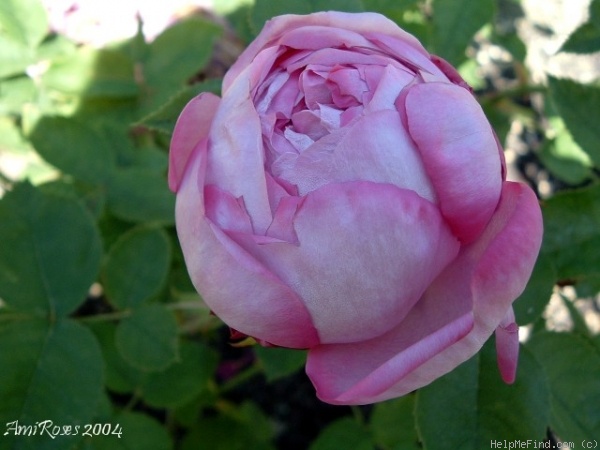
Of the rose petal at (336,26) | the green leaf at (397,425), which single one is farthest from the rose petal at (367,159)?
the green leaf at (397,425)

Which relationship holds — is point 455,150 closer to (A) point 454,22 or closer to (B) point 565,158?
(A) point 454,22

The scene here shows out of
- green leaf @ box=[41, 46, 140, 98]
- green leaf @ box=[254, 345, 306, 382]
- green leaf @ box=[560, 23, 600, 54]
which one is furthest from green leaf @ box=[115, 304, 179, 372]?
green leaf @ box=[560, 23, 600, 54]

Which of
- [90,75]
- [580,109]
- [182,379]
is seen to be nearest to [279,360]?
[182,379]

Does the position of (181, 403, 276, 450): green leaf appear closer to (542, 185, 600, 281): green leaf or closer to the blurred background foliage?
the blurred background foliage

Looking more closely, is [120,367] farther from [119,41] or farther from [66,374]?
[119,41]

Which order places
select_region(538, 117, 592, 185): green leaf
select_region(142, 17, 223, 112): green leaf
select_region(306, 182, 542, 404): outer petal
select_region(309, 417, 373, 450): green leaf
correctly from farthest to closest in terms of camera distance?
select_region(538, 117, 592, 185): green leaf, select_region(142, 17, 223, 112): green leaf, select_region(309, 417, 373, 450): green leaf, select_region(306, 182, 542, 404): outer petal

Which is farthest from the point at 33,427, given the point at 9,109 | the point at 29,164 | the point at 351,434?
the point at 29,164
